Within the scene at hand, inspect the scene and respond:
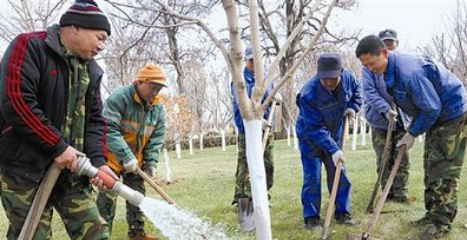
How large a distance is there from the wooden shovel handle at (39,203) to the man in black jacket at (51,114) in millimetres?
45

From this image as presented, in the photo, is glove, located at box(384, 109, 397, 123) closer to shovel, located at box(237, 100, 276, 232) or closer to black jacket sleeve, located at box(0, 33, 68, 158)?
shovel, located at box(237, 100, 276, 232)

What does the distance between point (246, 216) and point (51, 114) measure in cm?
275

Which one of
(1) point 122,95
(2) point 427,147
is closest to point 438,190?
(2) point 427,147

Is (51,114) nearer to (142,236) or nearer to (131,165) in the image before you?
(131,165)

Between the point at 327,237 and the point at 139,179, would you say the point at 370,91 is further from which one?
the point at 139,179

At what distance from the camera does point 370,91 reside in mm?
5660

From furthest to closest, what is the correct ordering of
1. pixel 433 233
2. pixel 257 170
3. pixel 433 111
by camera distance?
pixel 433 233
pixel 433 111
pixel 257 170

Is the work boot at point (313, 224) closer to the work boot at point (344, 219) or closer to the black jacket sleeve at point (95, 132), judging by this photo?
the work boot at point (344, 219)

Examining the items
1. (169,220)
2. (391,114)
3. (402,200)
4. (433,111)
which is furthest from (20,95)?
(402,200)

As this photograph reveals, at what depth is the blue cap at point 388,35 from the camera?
5723mm

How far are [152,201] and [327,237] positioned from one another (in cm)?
214

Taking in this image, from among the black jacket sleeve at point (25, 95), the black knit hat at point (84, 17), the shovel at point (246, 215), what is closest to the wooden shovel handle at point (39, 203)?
the black jacket sleeve at point (25, 95)

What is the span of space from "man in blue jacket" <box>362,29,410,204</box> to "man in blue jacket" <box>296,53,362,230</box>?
0.64 meters

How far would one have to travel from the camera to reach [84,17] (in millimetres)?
2807
